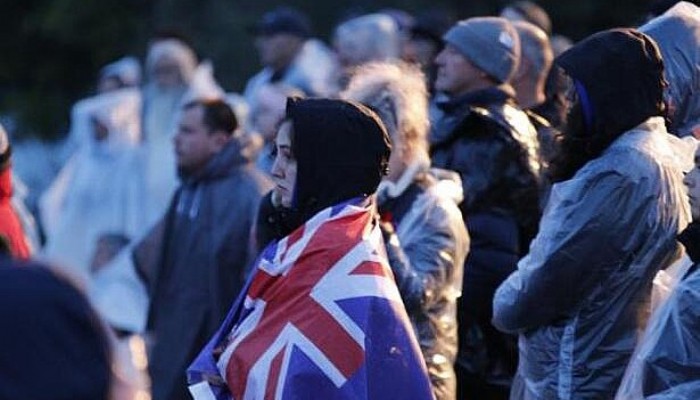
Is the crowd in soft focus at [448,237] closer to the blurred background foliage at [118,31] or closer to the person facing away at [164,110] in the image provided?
the person facing away at [164,110]

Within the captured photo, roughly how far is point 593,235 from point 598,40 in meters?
0.59

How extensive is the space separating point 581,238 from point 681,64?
1.01 metres

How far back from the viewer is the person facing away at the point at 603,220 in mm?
5812

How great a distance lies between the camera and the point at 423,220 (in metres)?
6.79

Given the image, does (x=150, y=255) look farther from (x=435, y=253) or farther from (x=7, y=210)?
(x=435, y=253)

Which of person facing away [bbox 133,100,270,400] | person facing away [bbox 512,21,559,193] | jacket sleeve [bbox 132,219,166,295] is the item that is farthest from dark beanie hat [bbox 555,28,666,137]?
jacket sleeve [bbox 132,219,166,295]

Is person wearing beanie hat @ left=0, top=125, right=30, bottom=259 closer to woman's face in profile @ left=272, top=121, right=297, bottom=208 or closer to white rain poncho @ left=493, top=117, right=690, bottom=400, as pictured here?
woman's face in profile @ left=272, top=121, right=297, bottom=208

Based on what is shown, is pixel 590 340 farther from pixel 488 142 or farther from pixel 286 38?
pixel 286 38

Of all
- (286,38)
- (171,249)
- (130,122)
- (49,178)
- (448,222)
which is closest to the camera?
(448,222)

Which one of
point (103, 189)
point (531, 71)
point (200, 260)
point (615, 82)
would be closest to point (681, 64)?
point (615, 82)

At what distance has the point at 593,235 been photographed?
5809mm

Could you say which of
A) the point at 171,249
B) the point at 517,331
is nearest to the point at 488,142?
the point at 517,331

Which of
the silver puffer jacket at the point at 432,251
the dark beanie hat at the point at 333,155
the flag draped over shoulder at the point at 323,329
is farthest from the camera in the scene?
the silver puffer jacket at the point at 432,251

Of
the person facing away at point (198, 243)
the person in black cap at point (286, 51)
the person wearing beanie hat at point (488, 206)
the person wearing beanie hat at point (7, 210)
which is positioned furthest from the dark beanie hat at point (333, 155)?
the person in black cap at point (286, 51)
